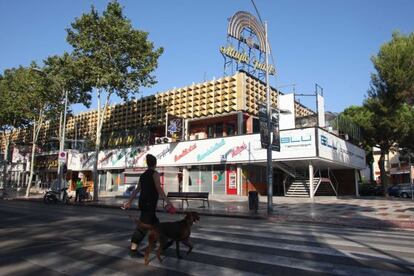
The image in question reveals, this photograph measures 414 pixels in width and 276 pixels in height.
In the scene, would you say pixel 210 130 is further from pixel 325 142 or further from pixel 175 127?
pixel 325 142

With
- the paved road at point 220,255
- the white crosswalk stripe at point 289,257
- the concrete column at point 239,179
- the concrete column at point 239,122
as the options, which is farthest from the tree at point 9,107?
the white crosswalk stripe at point 289,257

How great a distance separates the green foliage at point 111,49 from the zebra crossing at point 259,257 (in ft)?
68.9

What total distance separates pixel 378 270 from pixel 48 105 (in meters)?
37.4

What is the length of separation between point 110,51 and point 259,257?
79.7ft

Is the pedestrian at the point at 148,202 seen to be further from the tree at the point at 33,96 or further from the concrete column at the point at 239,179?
the tree at the point at 33,96

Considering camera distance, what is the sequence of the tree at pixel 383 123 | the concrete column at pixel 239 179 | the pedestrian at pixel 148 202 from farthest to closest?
1. the tree at pixel 383 123
2. the concrete column at pixel 239 179
3. the pedestrian at pixel 148 202

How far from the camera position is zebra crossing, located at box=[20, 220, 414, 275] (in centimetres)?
602

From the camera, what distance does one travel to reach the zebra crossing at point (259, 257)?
6023 millimetres

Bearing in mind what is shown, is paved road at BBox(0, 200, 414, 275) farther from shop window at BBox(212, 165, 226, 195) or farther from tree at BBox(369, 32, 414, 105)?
tree at BBox(369, 32, 414, 105)

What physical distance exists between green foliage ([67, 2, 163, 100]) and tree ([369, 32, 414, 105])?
1892 centimetres

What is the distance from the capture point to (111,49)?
93.0 ft

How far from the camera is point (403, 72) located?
30797mm

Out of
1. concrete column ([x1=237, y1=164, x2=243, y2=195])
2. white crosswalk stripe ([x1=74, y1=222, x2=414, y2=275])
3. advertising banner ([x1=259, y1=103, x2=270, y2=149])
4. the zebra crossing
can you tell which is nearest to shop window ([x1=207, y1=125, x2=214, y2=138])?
concrete column ([x1=237, y1=164, x2=243, y2=195])

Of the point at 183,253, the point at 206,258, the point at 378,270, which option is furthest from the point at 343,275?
the point at 183,253
